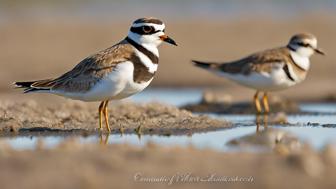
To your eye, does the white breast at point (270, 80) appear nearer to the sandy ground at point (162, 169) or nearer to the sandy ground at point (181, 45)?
the sandy ground at point (181, 45)

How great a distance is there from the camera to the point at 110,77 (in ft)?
36.1

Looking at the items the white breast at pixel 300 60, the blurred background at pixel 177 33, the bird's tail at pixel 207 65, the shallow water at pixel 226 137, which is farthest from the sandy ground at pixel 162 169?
the blurred background at pixel 177 33

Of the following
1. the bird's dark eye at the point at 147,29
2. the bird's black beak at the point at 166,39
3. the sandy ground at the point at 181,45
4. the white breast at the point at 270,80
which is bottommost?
the sandy ground at the point at 181,45

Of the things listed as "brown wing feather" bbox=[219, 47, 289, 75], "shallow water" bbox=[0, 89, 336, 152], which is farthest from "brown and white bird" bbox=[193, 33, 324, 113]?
"shallow water" bbox=[0, 89, 336, 152]

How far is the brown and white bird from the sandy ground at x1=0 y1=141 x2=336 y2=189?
19.0 feet

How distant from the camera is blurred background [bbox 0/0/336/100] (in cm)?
2256

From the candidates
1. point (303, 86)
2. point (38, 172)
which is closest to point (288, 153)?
point (38, 172)

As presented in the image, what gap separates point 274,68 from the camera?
46.9ft

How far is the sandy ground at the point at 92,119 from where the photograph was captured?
1184cm

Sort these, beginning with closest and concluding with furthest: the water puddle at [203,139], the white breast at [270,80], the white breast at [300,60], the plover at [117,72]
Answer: the water puddle at [203,139] → the plover at [117,72] → the white breast at [270,80] → the white breast at [300,60]

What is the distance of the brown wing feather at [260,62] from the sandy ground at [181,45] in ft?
12.9

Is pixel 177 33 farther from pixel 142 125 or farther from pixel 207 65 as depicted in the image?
pixel 142 125

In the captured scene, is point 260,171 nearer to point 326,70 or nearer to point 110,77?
point 110,77

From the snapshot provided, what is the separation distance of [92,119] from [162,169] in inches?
197
